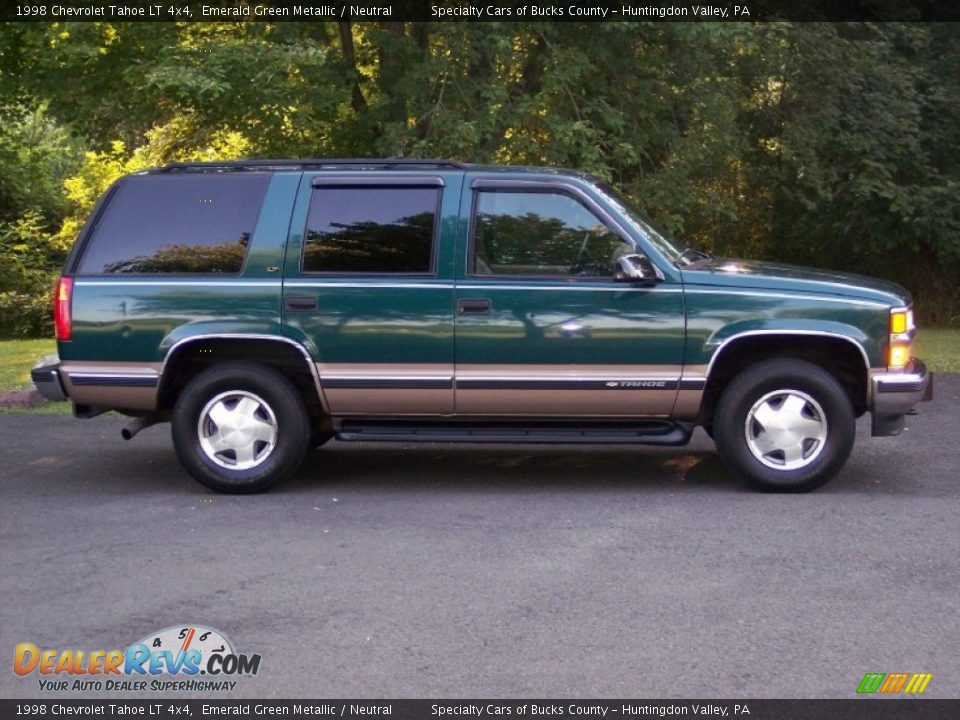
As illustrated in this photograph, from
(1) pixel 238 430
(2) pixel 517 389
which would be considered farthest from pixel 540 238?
(1) pixel 238 430

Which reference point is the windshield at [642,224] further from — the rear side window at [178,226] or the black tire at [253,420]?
the black tire at [253,420]

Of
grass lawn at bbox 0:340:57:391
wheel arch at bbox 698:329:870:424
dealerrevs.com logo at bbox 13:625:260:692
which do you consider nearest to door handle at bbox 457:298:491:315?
wheel arch at bbox 698:329:870:424

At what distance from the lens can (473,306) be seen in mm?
7730

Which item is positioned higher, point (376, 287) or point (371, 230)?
point (371, 230)

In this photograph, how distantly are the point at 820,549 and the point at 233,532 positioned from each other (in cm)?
313

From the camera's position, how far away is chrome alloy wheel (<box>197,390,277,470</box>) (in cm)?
789

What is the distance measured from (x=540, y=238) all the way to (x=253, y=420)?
83.0 inches

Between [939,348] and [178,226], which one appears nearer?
[178,226]

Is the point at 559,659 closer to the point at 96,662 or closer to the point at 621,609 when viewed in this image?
the point at 621,609

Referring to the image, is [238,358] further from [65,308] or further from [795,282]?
[795,282]

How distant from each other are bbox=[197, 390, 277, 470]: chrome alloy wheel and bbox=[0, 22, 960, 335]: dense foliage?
6802 millimetres

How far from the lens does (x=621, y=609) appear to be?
5523 millimetres

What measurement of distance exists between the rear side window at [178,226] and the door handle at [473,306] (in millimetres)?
1407

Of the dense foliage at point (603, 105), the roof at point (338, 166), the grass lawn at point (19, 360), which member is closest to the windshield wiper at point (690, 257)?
the roof at point (338, 166)
